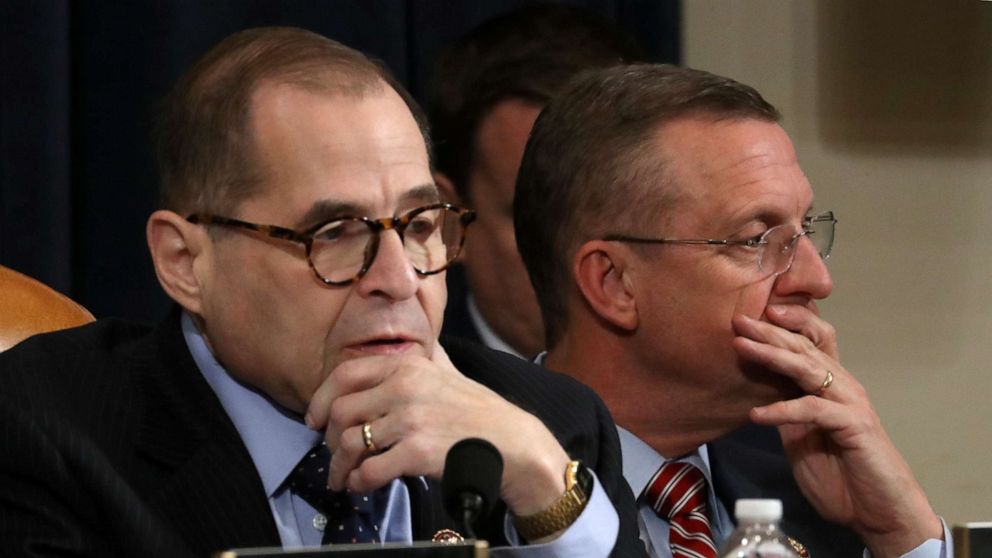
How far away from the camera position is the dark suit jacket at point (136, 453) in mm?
1605

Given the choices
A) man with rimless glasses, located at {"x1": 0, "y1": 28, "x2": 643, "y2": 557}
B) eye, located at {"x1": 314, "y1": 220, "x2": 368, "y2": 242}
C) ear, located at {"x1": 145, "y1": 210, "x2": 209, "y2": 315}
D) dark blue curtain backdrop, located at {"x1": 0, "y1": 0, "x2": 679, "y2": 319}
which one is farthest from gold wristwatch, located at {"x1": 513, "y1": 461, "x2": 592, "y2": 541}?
dark blue curtain backdrop, located at {"x1": 0, "y1": 0, "x2": 679, "y2": 319}

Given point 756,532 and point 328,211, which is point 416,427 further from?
point 756,532

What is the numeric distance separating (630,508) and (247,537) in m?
0.55

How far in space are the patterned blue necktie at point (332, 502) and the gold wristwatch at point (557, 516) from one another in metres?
0.18

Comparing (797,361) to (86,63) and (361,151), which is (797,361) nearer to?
(361,151)

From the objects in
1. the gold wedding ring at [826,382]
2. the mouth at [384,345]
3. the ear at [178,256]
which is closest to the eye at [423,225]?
the mouth at [384,345]

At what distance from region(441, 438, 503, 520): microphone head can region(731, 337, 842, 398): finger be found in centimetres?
98

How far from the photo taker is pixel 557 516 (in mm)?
1746

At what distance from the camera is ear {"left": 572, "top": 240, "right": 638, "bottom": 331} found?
2398mm

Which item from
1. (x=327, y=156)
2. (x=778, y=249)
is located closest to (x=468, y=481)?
(x=327, y=156)

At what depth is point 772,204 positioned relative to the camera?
2.33 metres

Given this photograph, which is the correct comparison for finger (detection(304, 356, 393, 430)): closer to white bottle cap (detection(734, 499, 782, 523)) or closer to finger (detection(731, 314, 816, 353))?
white bottle cap (detection(734, 499, 782, 523))

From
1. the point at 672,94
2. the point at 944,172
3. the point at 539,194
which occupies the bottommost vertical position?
the point at 944,172

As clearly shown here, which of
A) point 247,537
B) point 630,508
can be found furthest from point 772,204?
point 247,537
